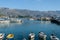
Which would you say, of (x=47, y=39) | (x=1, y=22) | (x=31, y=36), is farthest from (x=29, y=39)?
(x=1, y=22)

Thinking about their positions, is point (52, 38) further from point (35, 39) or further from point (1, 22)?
point (1, 22)

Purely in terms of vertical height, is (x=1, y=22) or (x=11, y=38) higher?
(x=11, y=38)

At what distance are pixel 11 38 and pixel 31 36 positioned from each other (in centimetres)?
574

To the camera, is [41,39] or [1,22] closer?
[41,39]

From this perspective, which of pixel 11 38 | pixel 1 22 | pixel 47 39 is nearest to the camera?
pixel 11 38

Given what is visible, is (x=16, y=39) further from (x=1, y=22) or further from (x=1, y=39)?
(x=1, y=22)

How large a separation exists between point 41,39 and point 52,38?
3803mm

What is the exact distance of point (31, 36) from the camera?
148ft

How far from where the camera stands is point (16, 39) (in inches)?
1748

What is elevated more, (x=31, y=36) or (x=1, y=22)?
(x=31, y=36)

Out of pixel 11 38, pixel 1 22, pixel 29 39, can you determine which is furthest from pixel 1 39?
pixel 1 22

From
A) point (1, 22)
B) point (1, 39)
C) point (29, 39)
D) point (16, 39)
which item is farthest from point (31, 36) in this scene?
point (1, 22)

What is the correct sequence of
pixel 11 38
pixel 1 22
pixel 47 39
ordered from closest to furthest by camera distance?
1. pixel 11 38
2. pixel 47 39
3. pixel 1 22

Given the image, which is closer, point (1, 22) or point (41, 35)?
point (41, 35)
